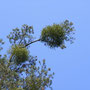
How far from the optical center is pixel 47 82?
24.0ft

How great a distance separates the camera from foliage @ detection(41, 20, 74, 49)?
925cm

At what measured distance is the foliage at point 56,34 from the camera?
9.25m

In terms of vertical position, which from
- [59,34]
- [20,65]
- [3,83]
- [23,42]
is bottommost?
[3,83]

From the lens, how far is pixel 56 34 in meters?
9.23

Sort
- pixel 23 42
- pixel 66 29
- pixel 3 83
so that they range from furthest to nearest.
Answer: pixel 23 42
pixel 66 29
pixel 3 83

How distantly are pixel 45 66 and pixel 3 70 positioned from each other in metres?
1.43

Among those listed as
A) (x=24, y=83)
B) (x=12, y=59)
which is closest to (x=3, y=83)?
(x=24, y=83)

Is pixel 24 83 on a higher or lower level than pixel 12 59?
lower

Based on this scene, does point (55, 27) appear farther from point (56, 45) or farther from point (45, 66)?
point (45, 66)

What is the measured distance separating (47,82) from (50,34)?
8.33ft

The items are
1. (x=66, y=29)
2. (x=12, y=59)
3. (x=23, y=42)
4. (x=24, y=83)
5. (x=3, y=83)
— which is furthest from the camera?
(x=23, y=42)

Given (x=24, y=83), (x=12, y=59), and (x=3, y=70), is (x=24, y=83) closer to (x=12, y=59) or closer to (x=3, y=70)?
(x=3, y=70)

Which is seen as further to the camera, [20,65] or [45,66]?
[20,65]

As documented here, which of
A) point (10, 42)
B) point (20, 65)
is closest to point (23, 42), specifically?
point (10, 42)
